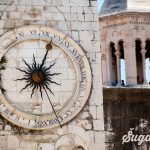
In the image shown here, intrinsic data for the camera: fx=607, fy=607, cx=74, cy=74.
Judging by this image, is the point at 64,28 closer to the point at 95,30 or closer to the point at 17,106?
the point at 95,30

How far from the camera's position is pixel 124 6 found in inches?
976

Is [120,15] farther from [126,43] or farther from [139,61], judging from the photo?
[139,61]

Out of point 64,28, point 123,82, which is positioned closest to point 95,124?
point 64,28

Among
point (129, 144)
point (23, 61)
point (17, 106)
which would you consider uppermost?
point (23, 61)

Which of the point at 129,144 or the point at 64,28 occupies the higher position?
the point at 64,28

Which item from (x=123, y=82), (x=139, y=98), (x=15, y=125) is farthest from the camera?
(x=123, y=82)

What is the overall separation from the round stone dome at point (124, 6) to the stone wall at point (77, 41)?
12282 mm

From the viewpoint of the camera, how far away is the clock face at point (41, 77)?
468 inches

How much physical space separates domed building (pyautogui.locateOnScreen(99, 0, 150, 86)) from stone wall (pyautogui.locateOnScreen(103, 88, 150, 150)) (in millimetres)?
11665

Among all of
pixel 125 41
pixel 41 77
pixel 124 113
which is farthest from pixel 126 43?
pixel 41 77

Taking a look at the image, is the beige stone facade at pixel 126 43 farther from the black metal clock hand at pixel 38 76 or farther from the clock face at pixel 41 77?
the black metal clock hand at pixel 38 76

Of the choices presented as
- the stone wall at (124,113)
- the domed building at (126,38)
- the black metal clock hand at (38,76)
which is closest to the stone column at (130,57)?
the domed building at (126,38)

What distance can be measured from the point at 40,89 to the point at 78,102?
798 mm

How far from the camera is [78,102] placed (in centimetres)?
1209
